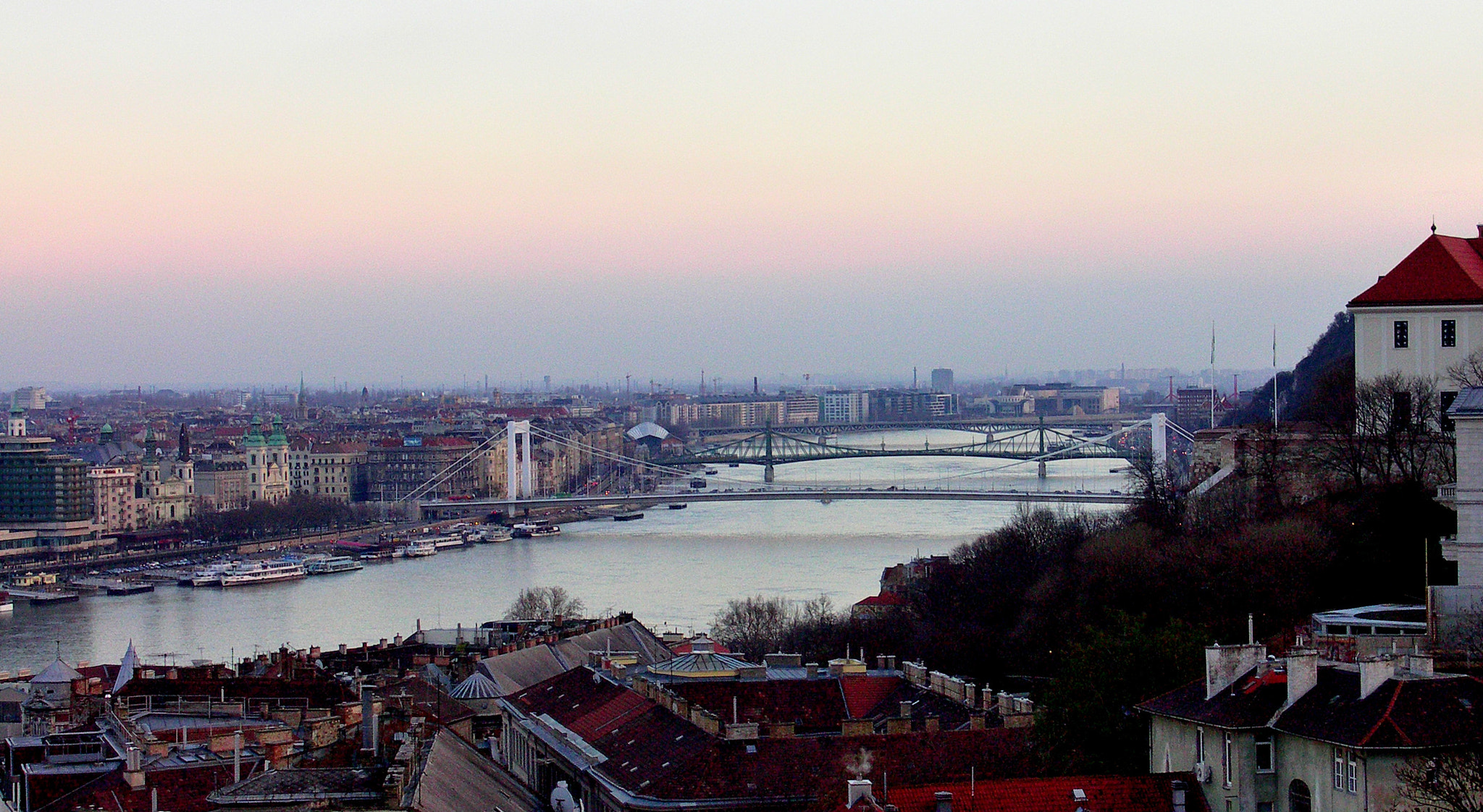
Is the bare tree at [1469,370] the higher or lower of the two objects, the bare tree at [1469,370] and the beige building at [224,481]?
the higher

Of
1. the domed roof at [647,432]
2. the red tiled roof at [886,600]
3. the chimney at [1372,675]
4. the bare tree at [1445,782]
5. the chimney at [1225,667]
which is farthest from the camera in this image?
the domed roof at [647,432]

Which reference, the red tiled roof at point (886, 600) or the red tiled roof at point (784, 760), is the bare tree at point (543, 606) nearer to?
the red tiled roof at point (886, 600)

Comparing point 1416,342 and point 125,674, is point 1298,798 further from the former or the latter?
point 125,674

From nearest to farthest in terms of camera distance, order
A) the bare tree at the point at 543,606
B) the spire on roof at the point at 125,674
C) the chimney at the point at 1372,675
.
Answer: the chimney at the point at 1372,675 < the spire on roof at the point at 125,674 < the bare tree at the point at 543,606

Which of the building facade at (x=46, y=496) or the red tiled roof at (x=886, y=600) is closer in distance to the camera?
the red tiled roof at (x=886, y=600)

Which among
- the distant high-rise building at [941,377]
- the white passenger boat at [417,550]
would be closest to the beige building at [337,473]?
the white passenger boat at [417,550]

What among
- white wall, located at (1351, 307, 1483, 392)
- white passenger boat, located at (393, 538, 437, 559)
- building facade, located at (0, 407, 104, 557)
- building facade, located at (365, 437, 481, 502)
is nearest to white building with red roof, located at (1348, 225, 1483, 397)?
white wall, located at (1351, 307, 1483, 392)
